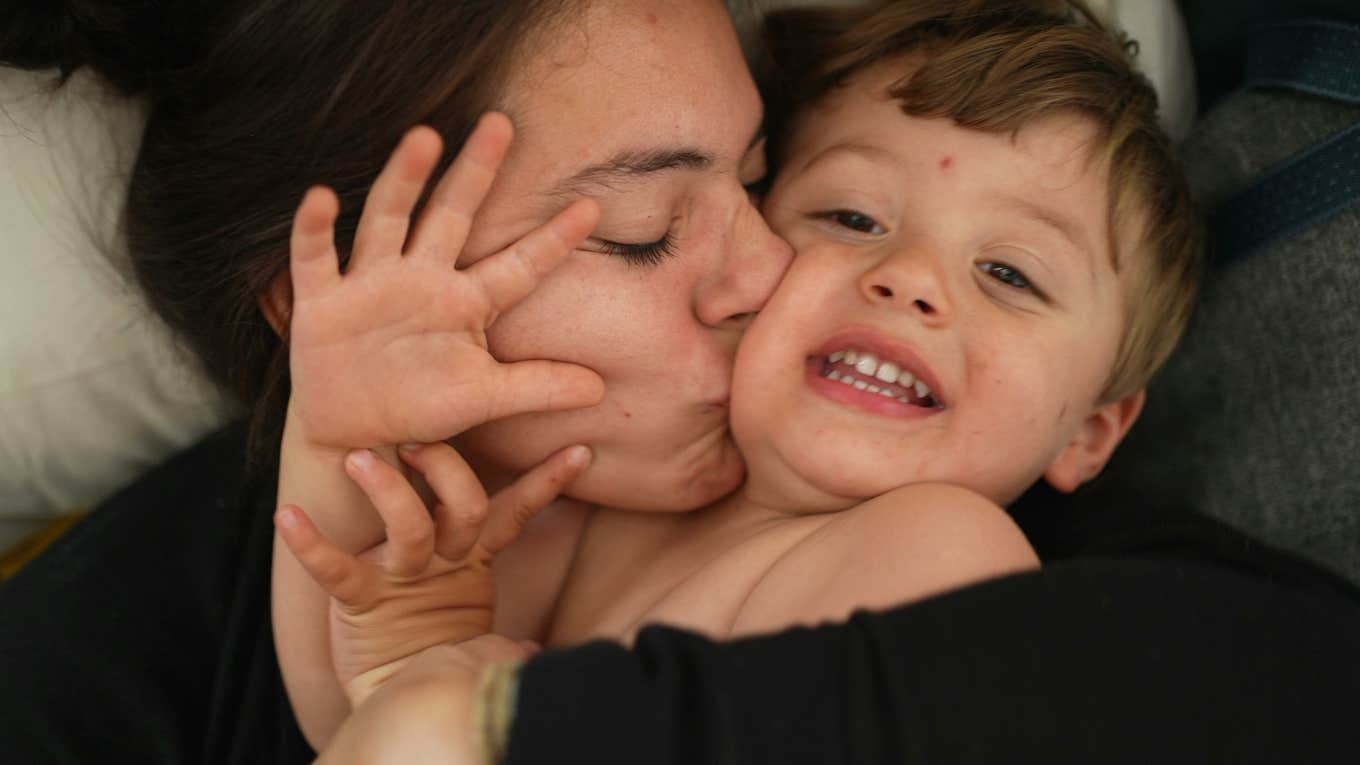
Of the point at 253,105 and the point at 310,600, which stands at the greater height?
the point at 253,105

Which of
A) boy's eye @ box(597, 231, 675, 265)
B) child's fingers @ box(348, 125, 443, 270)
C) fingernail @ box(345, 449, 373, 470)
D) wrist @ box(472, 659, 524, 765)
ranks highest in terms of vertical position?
child's fingers @ box(348, 125, 443, 270)

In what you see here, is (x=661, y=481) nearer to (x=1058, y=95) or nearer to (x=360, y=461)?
(x=360, y=461)

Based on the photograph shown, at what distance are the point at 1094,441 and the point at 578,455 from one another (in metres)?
0.58

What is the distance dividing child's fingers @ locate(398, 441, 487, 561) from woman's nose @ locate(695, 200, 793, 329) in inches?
10.5

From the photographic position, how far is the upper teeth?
111 cm

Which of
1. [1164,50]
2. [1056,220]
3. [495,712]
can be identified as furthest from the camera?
[1164,50]

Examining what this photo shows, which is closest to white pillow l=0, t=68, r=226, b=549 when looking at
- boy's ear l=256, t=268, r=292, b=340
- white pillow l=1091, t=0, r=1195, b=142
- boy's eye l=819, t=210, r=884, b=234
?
boy's ear l=256, t=268, r=292, b=340

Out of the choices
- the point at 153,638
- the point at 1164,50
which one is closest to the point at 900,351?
the point at 1164,50

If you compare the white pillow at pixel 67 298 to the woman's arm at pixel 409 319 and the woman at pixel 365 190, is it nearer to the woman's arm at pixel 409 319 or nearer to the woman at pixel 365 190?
the woman at pixel 365 190

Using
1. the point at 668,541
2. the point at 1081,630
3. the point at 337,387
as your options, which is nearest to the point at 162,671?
the point at 337,387

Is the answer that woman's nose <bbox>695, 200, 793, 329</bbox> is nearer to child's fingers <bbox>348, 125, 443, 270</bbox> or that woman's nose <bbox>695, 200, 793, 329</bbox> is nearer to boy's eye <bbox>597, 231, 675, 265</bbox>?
boy's eye <bbox>597, 231, 675, 265</bbox>

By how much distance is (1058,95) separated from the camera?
1200 millimetres

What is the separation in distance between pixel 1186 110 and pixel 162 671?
4.63ft

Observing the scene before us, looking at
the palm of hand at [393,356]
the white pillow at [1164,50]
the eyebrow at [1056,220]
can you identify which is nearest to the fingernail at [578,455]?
the palm of hand at [393,356]
